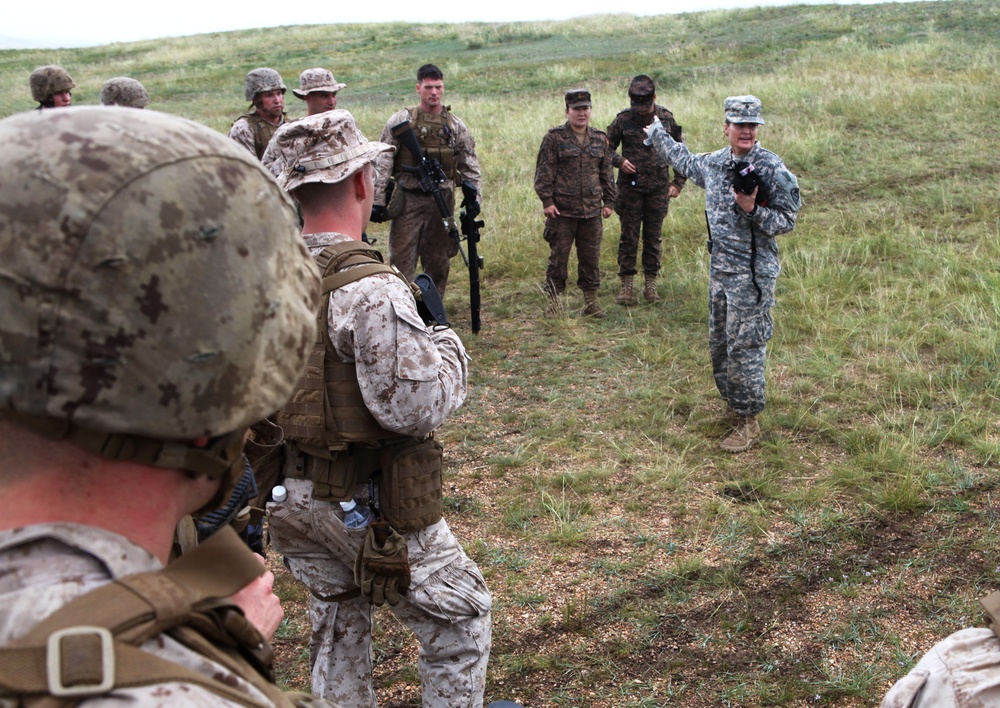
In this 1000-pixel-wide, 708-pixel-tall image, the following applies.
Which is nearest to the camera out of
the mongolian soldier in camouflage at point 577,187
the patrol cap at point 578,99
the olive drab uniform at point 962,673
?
the olive drab uniform at point 962,673

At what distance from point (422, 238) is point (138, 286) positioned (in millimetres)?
6754

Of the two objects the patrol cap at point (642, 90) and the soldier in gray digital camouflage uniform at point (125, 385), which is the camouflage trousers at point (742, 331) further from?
the soldier in gray digital camouflage uniform at point (125, 385)

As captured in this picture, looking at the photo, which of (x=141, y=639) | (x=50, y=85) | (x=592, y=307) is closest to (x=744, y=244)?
(x=592, y=307)

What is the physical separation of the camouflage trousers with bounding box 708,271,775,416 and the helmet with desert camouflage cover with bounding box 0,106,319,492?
439 centimetres

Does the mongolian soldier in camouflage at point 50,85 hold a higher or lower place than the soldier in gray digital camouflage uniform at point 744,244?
higher

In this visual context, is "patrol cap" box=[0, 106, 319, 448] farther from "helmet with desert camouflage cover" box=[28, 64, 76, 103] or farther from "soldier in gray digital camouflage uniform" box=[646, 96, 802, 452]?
"helmet with desert camouflage cover" box=[28, 64, 76, 103]

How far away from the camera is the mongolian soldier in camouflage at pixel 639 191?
8016 millimetres

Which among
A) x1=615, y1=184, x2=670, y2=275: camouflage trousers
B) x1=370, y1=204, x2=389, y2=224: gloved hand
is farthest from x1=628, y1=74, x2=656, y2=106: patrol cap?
x1=370, y1=204, x2=389, y2=224: gloved hand

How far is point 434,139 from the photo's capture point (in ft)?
24.2

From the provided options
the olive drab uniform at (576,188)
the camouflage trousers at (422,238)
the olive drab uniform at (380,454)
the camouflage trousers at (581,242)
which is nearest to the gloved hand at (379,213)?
the camouflage trousers at (422,238)

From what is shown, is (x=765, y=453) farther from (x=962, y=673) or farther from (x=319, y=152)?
(x=962, y=673)

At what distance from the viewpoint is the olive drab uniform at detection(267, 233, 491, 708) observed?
233cm

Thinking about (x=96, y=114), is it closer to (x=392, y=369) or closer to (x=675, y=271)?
(x=392, y=369)

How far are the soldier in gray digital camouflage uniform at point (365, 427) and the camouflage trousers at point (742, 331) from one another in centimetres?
304
